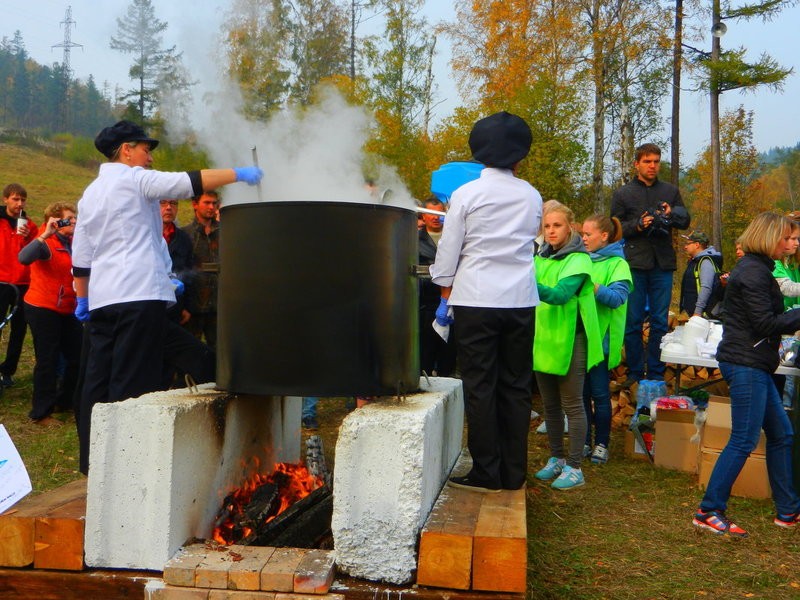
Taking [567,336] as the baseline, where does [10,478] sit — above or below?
below

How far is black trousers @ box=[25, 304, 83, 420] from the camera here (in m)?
6.71

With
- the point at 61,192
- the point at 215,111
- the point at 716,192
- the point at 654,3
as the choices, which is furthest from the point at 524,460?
the point at 61,192

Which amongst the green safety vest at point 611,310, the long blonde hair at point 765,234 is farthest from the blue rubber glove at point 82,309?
the long blonde hair at point 765,234

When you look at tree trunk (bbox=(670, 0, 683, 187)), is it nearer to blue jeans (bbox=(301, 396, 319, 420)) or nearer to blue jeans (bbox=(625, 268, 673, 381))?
blue jeans (bbox=(625, 268, 673, 381))

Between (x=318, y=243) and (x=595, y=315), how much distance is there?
263cm

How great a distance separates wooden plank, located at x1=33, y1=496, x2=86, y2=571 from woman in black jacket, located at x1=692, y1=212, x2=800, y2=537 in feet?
11.0

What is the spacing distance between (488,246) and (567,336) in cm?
170

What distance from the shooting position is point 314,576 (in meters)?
2.83

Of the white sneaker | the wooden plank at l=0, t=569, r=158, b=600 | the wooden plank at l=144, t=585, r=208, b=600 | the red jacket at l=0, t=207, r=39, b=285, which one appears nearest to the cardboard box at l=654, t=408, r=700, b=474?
the white sneaker

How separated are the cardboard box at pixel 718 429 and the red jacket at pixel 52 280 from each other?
5.52 metres

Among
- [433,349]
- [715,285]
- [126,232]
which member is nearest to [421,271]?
[126,232]

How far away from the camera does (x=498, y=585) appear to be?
9.39 ft

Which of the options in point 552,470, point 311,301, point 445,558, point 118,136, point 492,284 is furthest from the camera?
point 552,470

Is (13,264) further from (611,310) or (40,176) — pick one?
(40,176)
